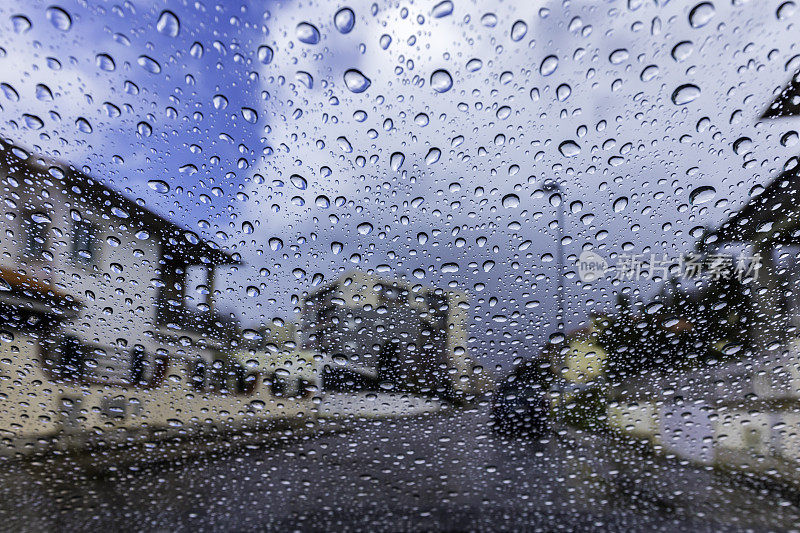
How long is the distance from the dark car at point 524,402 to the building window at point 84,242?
1.23m

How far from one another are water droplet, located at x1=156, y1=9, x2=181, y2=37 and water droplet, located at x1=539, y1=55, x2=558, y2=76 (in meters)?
0.77

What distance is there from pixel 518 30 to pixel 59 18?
0.92 m

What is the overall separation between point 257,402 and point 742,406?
1549mm

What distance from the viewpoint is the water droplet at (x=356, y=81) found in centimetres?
88

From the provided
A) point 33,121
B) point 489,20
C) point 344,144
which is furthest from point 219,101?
point 489,20

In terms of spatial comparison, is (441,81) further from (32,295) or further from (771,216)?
(32,295)

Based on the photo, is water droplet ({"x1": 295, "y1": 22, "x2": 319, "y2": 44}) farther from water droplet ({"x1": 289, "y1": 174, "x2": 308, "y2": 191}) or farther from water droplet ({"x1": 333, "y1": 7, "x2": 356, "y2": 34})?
water droplet ({"x1": 289, "y1": 174, "x2": 308, "y2": 191})

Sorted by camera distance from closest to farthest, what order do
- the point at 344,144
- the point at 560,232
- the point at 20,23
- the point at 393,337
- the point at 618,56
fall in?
the point at 20,23, the point at 618,56, the point at 344,144, the point at 560,232, the point at 393,337

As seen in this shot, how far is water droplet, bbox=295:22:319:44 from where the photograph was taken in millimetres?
814

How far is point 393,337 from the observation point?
1195mm

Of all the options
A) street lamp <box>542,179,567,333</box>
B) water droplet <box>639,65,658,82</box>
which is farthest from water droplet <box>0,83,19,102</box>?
water droplet <box>639,65,658,82</box>

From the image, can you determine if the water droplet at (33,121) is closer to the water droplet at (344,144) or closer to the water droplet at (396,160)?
the water droplet at (344,144)

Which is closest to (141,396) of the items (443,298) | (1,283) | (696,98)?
(1,283)

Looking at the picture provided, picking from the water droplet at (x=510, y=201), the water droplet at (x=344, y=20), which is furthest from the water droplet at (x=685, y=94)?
the water droplet at (x=344, y=20)
